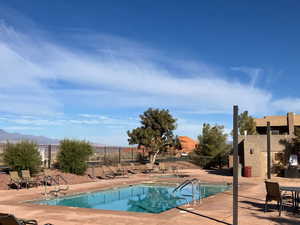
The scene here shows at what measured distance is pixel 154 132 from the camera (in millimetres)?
31047

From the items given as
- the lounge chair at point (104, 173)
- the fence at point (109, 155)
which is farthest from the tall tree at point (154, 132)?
the lounge chair at point (104, 173)

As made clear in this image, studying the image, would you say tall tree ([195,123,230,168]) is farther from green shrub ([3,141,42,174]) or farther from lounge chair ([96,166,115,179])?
green shrub ([3,141,42,174])

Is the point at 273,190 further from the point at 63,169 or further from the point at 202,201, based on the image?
the point at 63,169

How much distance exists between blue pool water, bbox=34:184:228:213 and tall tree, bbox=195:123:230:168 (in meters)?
12.6

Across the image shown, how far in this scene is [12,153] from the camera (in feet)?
57.7

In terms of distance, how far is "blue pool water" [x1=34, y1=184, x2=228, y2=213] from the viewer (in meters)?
12.8

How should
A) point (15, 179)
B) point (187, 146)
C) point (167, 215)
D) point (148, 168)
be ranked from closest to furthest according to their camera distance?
point (167, 215)
point (15, 179)
point (148, 168)
point (187, 146)

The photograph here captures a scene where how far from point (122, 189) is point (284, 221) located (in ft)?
31.3

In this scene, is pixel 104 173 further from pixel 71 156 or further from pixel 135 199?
pixel 135 199

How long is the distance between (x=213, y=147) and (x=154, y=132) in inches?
→ 214

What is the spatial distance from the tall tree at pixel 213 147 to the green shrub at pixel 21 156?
16972 mm

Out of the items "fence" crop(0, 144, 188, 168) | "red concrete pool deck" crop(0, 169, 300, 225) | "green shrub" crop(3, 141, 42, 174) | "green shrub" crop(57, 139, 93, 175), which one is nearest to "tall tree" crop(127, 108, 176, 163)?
"fence" crop(0, 144, 188, 168)

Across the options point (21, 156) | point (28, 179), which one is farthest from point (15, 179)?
point (21, 156)

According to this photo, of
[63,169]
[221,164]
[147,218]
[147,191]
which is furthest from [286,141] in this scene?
[147,218]
